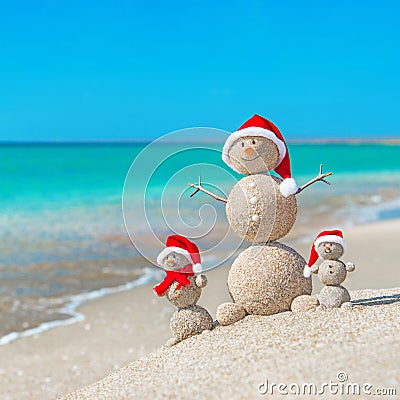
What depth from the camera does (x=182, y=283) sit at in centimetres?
472

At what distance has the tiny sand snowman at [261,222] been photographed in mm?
4758

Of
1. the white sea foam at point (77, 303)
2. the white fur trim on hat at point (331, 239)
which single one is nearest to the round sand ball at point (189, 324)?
the white fur trim on hat at point (331, 239)

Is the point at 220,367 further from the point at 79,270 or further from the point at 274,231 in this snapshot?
the point at 79,270

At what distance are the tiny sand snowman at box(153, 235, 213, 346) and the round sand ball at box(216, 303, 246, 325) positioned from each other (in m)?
0.11

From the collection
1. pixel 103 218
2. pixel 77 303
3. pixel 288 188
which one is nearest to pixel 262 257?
pixel 288 188

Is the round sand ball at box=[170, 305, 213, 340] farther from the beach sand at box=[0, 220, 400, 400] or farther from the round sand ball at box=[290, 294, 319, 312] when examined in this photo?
the round sand ball at box=[290, 294, 319, 312]

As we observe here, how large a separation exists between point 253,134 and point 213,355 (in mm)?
1811

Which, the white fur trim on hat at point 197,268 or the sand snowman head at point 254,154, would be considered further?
the sand snowman head at point 254,154

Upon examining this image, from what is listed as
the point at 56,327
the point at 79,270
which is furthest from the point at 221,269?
the point at 56,327

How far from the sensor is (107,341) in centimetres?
701

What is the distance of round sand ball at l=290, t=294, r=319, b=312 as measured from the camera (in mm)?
4613

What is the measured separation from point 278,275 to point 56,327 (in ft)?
12.4

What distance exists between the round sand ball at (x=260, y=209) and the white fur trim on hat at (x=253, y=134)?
0.79ft

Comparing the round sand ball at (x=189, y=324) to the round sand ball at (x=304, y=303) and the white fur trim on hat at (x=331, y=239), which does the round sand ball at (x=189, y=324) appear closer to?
the round sand ball at (x=304, y=303)
